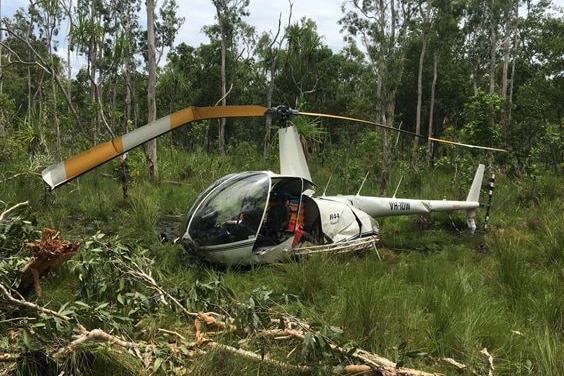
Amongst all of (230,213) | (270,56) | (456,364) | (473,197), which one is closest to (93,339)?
(456,364)

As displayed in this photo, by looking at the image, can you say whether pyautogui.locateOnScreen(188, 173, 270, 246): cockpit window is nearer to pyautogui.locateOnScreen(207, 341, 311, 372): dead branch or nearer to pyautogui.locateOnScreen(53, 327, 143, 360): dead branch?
pyautogui.locateOnScreen(53, 327, 143, 360): dead branch

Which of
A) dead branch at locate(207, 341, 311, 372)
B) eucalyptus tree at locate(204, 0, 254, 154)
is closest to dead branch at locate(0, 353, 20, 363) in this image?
dead branch at locate(207, 341, 311, 372)

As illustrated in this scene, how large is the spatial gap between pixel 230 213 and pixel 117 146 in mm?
2277

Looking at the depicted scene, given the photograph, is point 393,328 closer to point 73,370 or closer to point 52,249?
point 73,370

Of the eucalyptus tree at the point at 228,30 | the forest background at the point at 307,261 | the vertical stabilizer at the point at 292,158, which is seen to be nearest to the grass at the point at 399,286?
the forest background at the point at 307,261

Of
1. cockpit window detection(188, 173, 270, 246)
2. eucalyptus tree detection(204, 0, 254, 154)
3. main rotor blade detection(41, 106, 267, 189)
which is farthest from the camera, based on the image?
eucalyptus tree detection(204, 0, 254, 154)

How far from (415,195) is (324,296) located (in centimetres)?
890

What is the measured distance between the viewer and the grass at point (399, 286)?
342 cm

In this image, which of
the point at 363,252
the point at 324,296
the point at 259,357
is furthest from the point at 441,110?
the point at 259,357

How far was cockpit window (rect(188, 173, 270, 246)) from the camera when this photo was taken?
6.12 metres

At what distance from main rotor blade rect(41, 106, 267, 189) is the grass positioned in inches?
32.2

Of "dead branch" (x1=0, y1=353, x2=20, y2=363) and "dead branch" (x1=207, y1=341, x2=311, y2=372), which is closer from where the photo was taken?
"dead branch" (x1=0, y1=353, x2=20, y2=363)

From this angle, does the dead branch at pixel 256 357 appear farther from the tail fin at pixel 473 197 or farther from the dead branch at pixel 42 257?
the tail fin at pixel 473 197

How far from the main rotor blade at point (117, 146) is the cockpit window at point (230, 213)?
1.65 meters
